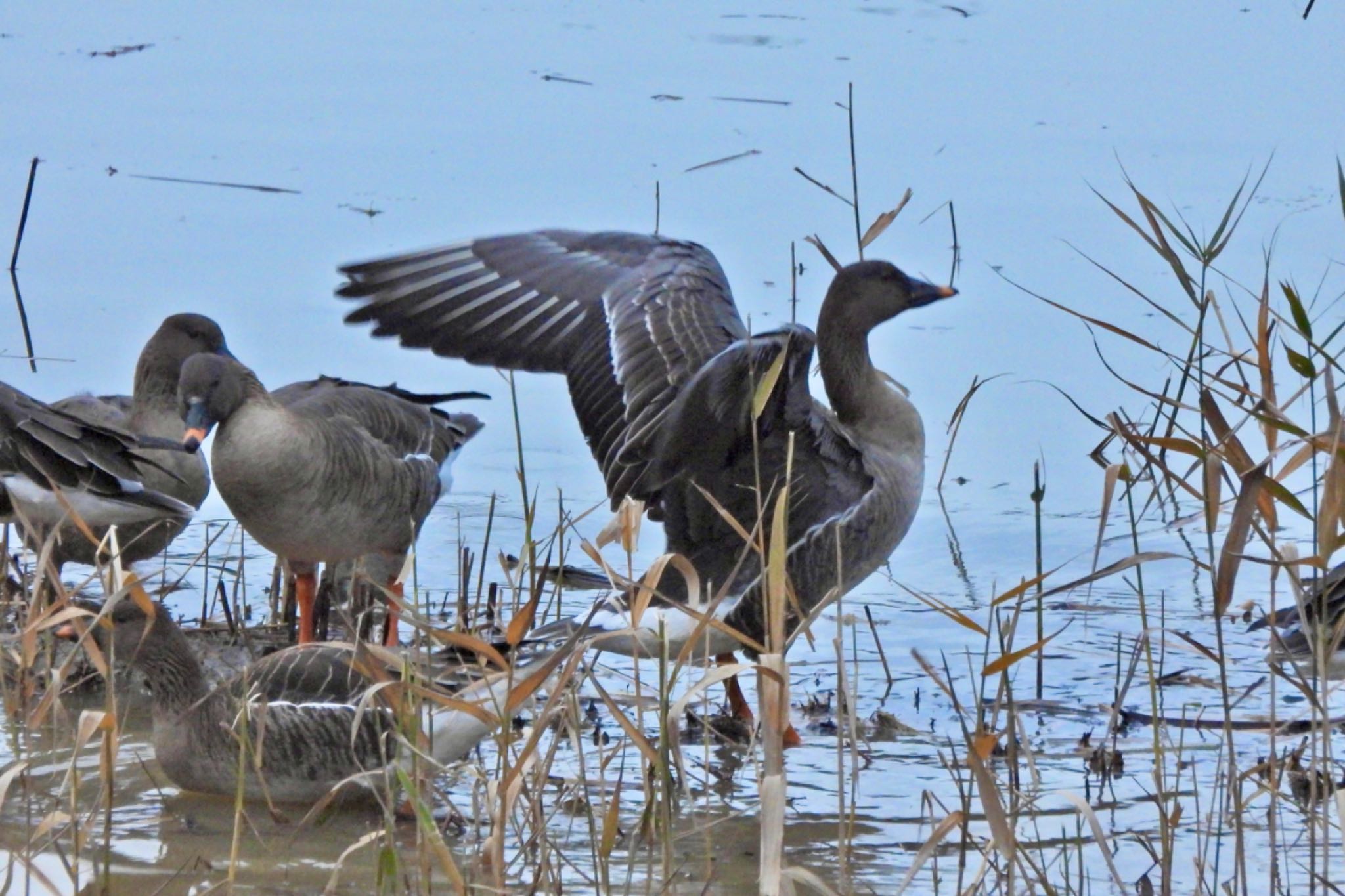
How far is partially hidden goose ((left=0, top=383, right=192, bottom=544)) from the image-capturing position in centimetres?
629

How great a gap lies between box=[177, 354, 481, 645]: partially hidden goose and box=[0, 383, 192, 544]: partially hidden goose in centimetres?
31

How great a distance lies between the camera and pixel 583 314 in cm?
624

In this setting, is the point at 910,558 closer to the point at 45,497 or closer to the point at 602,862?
the point at 45,497

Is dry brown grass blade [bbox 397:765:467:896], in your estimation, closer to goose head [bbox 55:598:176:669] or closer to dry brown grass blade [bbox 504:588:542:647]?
dry brown grass blade [bbox 504:588:542:647]

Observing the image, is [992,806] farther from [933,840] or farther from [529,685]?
[529,685]

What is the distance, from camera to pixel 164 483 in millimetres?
6895

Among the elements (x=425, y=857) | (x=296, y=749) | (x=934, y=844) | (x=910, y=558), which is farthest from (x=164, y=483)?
(x=934, y=844)

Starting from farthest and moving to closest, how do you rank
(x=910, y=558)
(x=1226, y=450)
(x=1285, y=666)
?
(x=910, y=558) → (x=1285, y=666) → (x=1226, y=450)

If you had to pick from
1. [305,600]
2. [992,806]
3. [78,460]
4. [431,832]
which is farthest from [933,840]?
[78,460]

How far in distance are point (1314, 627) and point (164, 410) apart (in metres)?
4.49

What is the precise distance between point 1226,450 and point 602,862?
1.42m

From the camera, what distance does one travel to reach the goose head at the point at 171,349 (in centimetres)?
702

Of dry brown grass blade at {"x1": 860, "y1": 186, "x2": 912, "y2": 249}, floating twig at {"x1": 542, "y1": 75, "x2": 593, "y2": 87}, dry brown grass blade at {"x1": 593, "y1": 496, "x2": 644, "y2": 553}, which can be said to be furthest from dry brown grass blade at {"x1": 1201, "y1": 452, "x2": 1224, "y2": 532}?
floating twig at {"x1": 542, "y1": 75, "x2": 593, "y2": 87}

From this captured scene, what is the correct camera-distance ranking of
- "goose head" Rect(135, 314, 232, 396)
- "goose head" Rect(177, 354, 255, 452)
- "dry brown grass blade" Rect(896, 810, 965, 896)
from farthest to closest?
1. "goose head" Rect(135, 314, 232, 396)
2. "goose head" Rect(177, 354, 255, 452)
3. "dry brown grass blade" Rect(896, 810, 965, 896)
